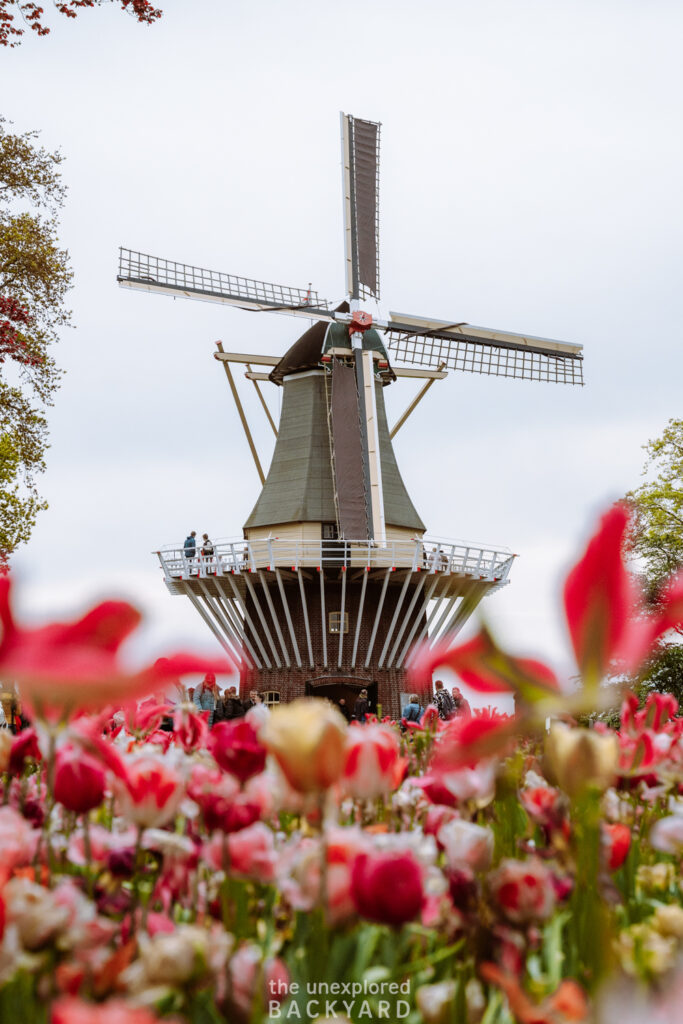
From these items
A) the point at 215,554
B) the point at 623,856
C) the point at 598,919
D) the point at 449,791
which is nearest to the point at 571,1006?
the point at 598,919

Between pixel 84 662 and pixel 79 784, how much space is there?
24.0 inches

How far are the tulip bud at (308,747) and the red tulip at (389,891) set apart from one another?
5.0 inches

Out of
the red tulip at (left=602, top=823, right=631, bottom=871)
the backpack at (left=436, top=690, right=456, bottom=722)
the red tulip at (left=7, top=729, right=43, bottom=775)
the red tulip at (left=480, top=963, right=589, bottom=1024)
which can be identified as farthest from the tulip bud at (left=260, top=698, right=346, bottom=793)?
the backpack at (left=436, top=690, right=456, bottom=722)

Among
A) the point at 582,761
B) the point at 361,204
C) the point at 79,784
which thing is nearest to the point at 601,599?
the point at 582,761

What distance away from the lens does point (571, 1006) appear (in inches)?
38.6

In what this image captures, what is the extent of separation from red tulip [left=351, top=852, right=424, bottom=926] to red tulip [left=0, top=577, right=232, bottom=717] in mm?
298

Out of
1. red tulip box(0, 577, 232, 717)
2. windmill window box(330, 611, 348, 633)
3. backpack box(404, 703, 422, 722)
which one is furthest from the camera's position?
windmill window box(330, 611, 348, 633)

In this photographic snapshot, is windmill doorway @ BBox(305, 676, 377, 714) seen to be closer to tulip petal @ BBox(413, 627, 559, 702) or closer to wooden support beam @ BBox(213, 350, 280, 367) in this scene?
wooden support beam @ BBox(213, 350, 280, 367)

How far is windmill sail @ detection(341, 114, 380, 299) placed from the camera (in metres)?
24.1

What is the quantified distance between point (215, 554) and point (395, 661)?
4.35 m

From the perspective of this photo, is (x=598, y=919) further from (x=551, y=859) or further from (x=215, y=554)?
(x=215, y=554)

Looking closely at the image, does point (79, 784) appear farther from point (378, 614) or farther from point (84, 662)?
point (378, 614)

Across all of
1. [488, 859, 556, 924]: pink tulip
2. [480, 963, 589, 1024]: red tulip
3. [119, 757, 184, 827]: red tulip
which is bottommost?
[480, 963, 589, 1024]: red tulip

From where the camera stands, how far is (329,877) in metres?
1.26
